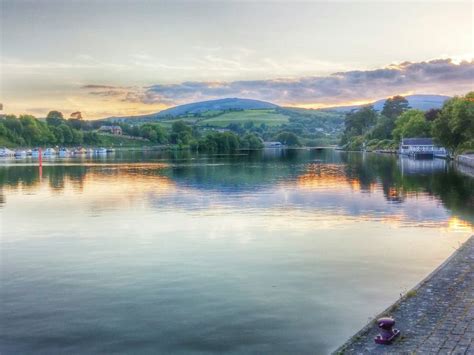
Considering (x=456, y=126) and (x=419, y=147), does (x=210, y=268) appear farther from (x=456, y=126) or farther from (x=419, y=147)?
(x=419, y=147)

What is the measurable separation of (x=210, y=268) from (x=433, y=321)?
983 centimetres

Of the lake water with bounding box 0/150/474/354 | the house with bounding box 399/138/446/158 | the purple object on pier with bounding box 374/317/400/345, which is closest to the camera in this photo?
the purple object on pier with bounding box 374/317/400/345

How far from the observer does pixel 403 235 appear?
29031mm

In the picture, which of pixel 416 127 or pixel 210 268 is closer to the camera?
pixel 210 268

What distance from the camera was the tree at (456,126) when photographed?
110 metres

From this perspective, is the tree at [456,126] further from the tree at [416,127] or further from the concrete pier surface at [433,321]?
the concrete pier surface at [433,321]

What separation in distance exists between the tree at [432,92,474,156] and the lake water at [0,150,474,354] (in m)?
70.8

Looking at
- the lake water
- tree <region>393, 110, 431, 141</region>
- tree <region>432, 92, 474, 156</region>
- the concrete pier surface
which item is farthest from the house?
the concrete pier surface

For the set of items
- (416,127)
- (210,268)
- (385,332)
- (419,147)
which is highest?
(416,127)

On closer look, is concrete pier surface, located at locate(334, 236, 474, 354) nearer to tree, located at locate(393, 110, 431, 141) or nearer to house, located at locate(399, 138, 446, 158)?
house, located at locate(399, 138, 446, 158)

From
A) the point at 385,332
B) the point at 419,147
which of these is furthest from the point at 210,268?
the point at 419,147

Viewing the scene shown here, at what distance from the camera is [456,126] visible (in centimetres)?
11094

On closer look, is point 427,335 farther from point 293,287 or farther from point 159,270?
point 159,270

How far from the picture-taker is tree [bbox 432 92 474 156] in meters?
110
